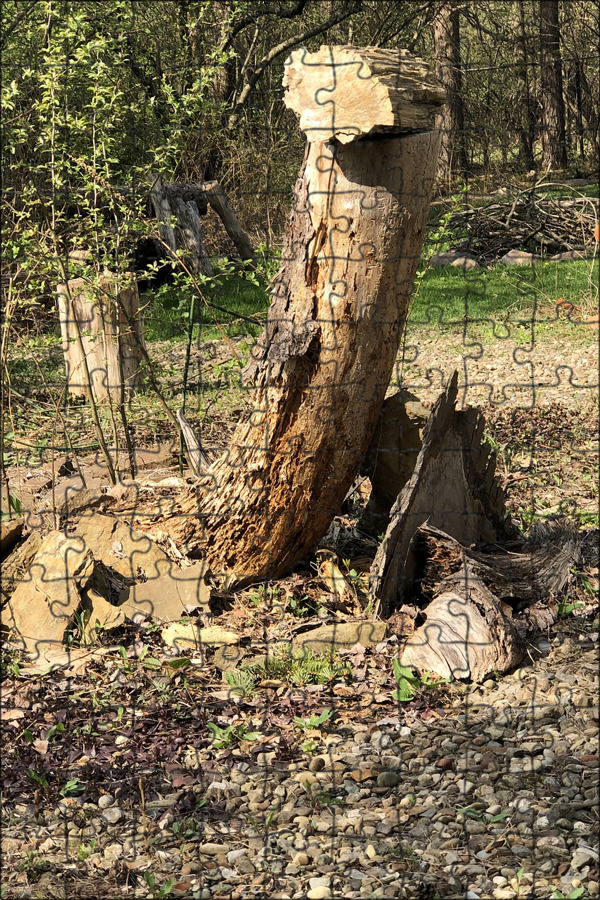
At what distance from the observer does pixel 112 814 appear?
3033 millimetres

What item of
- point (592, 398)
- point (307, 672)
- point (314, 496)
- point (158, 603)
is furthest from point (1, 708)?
point (592, 398)

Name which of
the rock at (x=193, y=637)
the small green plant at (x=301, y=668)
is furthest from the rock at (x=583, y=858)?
the rock at (x=193, y=637)

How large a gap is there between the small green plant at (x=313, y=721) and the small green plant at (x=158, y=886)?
901mm

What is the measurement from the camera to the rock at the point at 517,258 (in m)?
10.6

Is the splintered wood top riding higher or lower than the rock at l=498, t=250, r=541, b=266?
higher

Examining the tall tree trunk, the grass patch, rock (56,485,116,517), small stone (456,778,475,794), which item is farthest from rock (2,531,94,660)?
the tall tree trunk

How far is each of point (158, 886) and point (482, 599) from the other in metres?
1.79

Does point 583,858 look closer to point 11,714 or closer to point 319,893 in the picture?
point 319,893

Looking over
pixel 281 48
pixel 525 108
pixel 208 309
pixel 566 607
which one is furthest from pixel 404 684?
pixel 525 108

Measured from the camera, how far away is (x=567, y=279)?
9500 millimetres

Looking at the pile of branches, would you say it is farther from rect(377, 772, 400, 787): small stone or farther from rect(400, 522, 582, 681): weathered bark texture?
rect(377, 772, 400, 787): small stone

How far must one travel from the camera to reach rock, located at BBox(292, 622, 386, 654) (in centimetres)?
402

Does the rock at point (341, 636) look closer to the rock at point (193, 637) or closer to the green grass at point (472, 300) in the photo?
the rock at point (193, 637)
